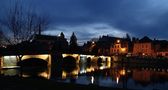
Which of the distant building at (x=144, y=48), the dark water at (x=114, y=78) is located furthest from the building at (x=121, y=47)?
the dark water at (x=114, y=78)

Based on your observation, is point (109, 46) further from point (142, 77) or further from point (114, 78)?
point (114, 78)

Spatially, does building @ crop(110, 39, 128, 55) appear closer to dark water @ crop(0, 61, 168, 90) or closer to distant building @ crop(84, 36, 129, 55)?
distant building @ crop(84, 36, 129, 55)

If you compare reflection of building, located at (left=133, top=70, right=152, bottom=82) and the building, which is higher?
the building

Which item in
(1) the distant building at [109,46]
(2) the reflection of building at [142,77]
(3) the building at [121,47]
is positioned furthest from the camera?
(1) the distant building at [109,46]

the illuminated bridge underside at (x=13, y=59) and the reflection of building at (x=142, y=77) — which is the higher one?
the illuminated bridge underside at (x=13, y=59)

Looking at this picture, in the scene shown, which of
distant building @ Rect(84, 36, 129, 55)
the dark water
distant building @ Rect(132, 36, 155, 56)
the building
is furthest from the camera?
distant building @ Rect(84, 36, 129, 55)

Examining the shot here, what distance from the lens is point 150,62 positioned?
95875 millimetres

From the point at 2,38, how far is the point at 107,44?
105879 millimetres

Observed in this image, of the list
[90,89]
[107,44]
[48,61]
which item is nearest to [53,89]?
[90,89]

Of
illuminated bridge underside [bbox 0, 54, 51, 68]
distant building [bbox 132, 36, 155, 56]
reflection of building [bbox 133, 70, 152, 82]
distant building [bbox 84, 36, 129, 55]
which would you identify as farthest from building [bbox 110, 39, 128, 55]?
reflection of building [bbox 133, 70, 152, 82]

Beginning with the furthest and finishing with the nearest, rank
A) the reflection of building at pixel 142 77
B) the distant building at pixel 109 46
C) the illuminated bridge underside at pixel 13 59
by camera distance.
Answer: the distant building at pixel 109 46 < the illuminated bridge underside at pixel 13 59 < the reflection of building at pixel 142 77

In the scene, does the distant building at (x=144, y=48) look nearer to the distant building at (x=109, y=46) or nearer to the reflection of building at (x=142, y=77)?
the distant building at (x=109, y=46)

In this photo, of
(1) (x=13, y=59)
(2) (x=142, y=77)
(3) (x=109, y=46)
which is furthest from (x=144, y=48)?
(2) (x=142, y=77)

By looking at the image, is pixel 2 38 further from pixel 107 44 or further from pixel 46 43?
pixel 107 44
